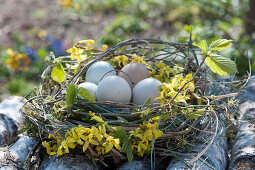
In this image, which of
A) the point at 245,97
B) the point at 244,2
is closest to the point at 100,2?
the point at 244,2

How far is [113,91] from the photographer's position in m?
1.77

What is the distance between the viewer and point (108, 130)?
4.95ft

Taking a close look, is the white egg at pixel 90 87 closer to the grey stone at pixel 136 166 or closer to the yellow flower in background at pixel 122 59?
the yellow flower in background at pixel 122 59

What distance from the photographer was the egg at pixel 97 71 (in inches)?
77.9

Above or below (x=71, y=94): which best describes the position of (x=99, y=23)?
above

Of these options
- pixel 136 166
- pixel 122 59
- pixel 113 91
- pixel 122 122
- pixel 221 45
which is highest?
pixel 221 45

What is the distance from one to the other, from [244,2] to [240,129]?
11.6ft

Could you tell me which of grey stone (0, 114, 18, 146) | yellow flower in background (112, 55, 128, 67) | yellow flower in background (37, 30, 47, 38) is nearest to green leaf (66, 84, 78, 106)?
yellow flower in background (112, 55, 128, 67)

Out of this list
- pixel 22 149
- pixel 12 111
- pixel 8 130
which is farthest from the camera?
pixel 12 111

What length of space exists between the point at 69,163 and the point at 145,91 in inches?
23.7

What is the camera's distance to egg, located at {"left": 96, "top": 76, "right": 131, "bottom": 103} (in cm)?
177

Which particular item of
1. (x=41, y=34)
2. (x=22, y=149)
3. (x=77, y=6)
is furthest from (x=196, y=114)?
(x=77, y=6)

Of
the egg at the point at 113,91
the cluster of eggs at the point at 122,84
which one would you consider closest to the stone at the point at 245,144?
the cluster of eggs at the point at 122,84

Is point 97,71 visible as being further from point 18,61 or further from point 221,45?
point 18,61
